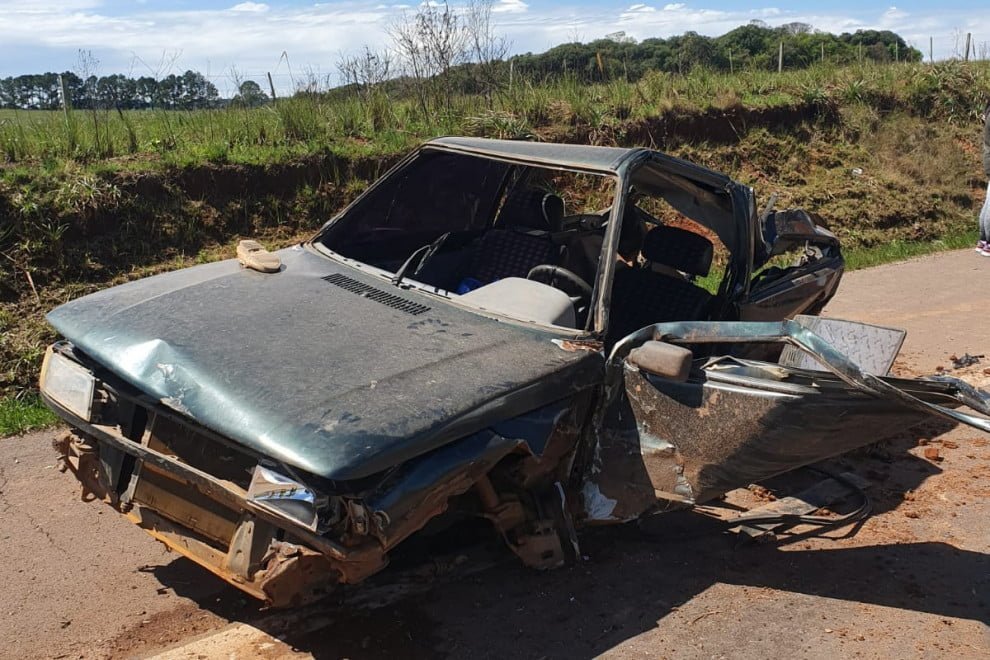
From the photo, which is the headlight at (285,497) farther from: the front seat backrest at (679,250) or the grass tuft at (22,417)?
the grass tuft at (22,417)

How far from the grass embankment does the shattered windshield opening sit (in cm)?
248

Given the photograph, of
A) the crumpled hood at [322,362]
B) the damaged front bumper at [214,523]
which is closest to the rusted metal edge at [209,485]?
the damaged front bumper at [214,523]

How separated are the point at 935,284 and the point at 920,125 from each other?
7.03 meters

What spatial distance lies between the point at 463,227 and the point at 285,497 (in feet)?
8.93

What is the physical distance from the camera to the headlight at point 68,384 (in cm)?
337

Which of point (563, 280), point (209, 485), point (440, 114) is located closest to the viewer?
point (209, 485)

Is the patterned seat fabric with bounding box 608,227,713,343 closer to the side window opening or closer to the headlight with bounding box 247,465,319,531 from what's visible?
the side window opening

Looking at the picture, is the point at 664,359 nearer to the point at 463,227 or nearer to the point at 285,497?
the point at 285,497

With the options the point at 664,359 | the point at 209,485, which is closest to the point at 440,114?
the point at 664,359

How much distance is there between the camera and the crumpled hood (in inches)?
112

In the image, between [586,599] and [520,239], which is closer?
[586,599]

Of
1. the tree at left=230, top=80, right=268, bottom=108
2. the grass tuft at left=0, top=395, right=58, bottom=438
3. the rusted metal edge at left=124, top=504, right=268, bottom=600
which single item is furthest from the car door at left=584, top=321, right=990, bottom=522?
the tree at left=230, top=80, right=268, bottom=108

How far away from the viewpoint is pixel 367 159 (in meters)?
10.1

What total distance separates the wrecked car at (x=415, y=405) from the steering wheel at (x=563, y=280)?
2 centimetres
